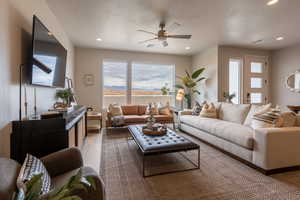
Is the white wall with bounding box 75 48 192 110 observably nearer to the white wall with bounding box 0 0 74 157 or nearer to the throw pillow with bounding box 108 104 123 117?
the throw pillow with bounding box 108 104 123 117

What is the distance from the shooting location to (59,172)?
4.84ft

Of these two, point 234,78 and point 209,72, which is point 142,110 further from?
point 234,78

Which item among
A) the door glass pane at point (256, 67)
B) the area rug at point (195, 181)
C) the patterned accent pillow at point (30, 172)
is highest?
the door glass pane at point (256, 67)

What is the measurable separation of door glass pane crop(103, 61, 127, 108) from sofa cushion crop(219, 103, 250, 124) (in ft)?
10.9

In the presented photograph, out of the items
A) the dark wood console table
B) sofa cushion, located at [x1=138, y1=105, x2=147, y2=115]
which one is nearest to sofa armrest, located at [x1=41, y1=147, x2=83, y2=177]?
the dark wood console table

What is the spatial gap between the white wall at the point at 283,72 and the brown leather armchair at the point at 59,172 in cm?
616

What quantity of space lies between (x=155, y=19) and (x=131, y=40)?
4.79ft

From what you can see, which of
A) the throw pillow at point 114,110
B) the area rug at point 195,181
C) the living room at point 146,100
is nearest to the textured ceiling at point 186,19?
the living room at point 146,100

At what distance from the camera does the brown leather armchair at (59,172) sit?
893 mm

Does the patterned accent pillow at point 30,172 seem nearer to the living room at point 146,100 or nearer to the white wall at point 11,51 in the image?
the living room at point 146,100

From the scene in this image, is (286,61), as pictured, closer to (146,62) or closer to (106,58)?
(146,62)

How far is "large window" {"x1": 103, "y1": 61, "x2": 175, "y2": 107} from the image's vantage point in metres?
5.69

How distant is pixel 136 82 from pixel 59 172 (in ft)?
15.3

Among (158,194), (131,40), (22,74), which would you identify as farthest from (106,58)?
(158,194)
